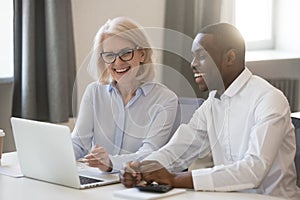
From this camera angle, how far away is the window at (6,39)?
370cm

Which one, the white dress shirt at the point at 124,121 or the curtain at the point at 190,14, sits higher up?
the curtain at the point at 190,14

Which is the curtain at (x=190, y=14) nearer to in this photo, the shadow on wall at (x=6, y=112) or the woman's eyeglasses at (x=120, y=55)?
the shadow on wall at (x=6, y=112)

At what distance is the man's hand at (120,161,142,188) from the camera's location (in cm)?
197

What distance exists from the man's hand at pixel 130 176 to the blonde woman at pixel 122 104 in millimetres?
179

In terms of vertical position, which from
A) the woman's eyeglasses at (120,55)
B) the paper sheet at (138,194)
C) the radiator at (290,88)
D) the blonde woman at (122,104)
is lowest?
the radiator at (290,88)

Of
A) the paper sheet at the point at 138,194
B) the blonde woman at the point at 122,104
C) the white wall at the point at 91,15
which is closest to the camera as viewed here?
the paper sheet at the point at 138,194

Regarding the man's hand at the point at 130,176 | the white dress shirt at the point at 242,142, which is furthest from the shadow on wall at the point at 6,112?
the man's hand at the point at 130,176

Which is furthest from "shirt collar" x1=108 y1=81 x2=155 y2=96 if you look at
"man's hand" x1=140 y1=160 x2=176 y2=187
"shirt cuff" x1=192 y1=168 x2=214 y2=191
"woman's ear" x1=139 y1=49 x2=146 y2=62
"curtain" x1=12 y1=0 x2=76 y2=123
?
"curtain" x1=12 y1=0 x2=76 y2=123

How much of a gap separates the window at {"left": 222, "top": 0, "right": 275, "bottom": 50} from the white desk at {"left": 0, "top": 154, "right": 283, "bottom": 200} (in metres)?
3.52

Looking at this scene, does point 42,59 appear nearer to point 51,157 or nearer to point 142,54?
point 142,54

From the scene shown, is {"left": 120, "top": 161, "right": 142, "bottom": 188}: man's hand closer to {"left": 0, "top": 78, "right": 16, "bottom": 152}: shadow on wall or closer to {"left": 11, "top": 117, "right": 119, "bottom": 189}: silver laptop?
{"left": 11, "top": 117, "right": 119, "bottom": 189}: silver laptop

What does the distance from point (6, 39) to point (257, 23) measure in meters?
2.43

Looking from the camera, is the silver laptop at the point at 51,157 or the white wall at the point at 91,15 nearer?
the silver laptop at the point at 51,157

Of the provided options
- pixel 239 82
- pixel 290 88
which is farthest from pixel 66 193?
pixel 290 88
